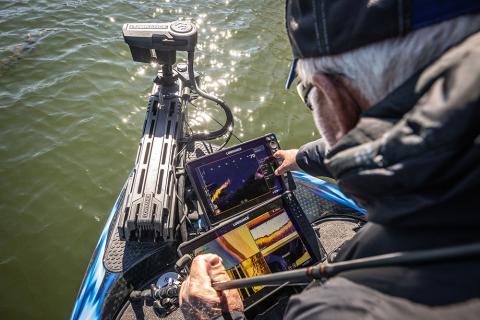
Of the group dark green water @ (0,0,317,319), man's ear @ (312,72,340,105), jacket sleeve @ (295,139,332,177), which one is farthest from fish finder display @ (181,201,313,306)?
dark green water @ (0,0,317,319)

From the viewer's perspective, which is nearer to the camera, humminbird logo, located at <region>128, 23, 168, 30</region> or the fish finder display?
the fish finder display

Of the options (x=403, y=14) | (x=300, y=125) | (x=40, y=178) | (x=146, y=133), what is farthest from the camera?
(x=300, y=125)

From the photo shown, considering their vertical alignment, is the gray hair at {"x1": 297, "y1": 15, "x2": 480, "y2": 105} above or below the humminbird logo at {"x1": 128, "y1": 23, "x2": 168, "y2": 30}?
above

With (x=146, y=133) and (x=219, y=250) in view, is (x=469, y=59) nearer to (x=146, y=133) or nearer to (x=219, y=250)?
(x=219, y=250)

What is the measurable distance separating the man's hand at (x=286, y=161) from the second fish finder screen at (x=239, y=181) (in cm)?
5

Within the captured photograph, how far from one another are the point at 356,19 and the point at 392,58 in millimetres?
131

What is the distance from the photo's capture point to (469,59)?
65 cm

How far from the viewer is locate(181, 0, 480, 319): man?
25.0 inches

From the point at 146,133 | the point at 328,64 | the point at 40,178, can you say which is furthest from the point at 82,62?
the point at 328,64

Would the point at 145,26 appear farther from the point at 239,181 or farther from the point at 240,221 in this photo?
the point at 240,221

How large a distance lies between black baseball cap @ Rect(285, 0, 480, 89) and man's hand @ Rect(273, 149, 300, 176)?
1527mm

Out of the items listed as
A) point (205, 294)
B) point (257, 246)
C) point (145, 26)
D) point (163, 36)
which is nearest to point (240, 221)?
point (257, 246)

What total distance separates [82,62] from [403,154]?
22.4 feet

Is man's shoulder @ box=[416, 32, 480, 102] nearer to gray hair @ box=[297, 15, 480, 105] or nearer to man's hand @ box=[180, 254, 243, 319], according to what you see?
gray hair @ box=[297, 15, 480, 105]
